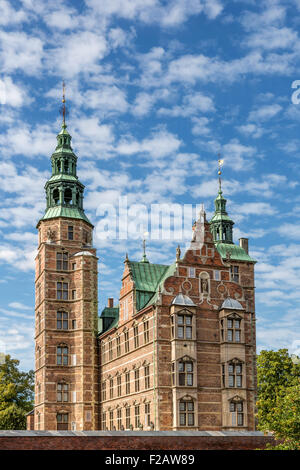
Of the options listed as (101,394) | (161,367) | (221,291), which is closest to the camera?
(161,367)

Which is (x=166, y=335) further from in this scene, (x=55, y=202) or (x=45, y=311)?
(x=55, y=202)

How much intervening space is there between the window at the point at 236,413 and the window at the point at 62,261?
23.7m

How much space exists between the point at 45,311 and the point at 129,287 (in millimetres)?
11049

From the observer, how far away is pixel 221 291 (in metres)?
57.5

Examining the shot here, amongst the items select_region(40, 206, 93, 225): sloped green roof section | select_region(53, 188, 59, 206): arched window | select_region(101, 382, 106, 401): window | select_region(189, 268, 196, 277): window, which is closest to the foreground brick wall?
select_region(189, 268, 196, 277): window

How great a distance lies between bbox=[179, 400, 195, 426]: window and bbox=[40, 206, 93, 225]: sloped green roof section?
2504 cm

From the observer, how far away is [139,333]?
58.4 meters

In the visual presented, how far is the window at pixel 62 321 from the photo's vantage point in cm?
6875

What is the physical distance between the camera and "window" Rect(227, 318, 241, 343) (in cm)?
5606

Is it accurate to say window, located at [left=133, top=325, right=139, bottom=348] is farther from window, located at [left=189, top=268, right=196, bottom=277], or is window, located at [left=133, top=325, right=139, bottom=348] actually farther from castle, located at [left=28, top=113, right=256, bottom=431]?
window, located at [left=189, top=268, right=196, bottom=277]

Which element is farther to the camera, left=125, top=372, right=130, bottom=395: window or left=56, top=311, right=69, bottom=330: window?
left=56, top=311, right=69, bottom=330: window

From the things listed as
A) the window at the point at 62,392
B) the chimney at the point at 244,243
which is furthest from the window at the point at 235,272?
the window at the point at 62,392

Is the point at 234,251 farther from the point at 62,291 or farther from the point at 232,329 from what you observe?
the point at 232,329
